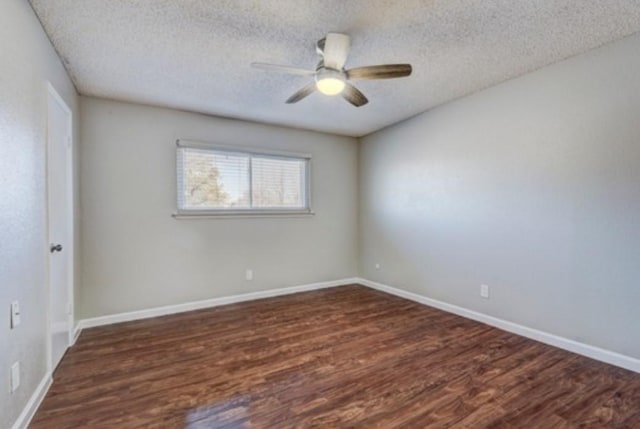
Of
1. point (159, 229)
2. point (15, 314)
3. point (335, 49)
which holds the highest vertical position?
point (335, 49)

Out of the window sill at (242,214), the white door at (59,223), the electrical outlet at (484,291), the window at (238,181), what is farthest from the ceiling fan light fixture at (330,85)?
the electrical outlet at (484,291)

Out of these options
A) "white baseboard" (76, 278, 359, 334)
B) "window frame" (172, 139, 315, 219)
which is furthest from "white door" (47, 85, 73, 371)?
"window frame" (172, 139, 315, 219)

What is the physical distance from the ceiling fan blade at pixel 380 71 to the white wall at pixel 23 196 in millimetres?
1952

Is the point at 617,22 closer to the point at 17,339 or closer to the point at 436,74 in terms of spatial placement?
the point at 436,74

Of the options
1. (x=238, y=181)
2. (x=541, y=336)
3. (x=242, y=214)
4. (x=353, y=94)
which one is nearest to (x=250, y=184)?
(x=238, y=181)

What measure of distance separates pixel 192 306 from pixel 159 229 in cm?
99

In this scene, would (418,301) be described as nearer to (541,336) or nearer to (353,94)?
(541,336)

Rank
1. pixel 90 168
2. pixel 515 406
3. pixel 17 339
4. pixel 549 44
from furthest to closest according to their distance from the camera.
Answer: pixel 90 168, pixel 549 44, pixel 515 406, pixel 17 339

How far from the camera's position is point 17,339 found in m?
1.70

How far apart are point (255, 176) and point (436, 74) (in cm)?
250

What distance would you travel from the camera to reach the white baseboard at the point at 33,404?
170 centimetres

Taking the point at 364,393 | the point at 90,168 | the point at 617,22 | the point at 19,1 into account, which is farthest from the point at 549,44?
the point at 90,168

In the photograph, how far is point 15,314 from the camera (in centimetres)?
167

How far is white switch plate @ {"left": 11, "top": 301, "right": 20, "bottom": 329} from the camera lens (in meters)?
1.64
